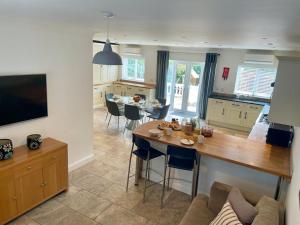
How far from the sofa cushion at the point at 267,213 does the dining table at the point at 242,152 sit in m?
0.50

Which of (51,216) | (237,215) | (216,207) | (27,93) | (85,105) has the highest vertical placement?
(27,93)

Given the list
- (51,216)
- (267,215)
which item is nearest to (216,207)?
(267,215)

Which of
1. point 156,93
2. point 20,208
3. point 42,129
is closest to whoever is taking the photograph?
point 20,208

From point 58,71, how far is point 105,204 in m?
2.15

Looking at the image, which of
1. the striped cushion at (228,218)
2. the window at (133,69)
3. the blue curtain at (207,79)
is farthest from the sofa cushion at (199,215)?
the window at (133,69)

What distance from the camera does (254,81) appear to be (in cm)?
723

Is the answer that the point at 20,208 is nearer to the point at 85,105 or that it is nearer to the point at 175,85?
the point at 85,105

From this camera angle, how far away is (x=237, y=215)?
7.10ft

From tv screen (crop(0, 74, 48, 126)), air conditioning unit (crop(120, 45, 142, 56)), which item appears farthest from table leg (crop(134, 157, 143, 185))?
air conditioning unit (crop(120, 45, 142, 56))

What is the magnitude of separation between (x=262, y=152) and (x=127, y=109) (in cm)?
363

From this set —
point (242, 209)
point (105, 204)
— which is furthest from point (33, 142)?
point (242, 209)

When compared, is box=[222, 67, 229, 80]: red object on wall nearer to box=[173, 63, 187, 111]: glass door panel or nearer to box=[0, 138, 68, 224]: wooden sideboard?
box=[173, 63, 187, 111]: glass door panel

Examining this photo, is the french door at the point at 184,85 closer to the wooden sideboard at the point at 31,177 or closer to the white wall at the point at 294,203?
the wooden sideboard at the point at 31,177

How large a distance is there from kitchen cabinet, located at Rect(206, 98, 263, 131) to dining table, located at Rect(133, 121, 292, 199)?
11.8 feet
